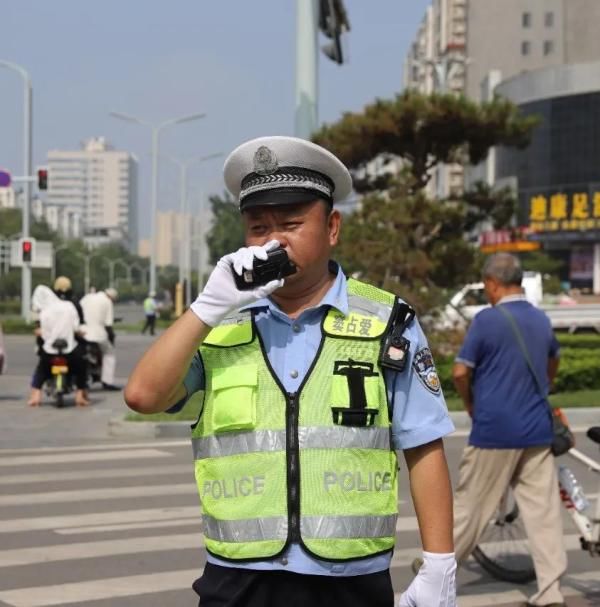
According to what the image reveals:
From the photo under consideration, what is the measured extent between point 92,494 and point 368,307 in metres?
7.11

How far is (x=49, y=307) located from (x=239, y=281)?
561 inches

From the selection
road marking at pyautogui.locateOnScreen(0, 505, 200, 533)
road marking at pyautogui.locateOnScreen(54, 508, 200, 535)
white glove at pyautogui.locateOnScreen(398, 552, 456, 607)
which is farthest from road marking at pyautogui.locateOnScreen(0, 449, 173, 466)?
white glove at pyautogui.locateOnScreen(398, 552, 456, 607)

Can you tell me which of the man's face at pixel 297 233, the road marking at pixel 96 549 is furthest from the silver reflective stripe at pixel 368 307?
the road marking at pixel 96 549

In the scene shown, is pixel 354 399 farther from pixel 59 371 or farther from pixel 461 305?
pixel 461 305

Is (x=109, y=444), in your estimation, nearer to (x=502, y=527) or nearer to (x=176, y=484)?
(x=176, y=484)

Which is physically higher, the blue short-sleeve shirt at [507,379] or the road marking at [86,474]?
the blue short-sleeve shirt at [507,379]

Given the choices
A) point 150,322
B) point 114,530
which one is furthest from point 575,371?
point 150,322

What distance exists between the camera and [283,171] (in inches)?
123

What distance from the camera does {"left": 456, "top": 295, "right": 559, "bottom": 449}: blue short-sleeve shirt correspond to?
256 inches

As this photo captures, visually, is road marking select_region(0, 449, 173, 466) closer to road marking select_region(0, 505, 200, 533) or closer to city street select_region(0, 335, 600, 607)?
city street select_region(0, 335, 600, 607)

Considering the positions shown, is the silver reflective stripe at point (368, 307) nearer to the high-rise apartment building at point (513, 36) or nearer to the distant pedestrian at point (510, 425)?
the distant pedestrian at point (510, 425)

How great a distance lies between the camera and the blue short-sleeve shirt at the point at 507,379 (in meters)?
6.49

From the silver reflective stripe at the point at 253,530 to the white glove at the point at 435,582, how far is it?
35cm

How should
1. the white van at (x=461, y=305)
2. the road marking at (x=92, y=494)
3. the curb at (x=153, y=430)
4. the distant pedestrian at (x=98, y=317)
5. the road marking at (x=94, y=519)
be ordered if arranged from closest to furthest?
the road marking at (x=94, y=519)
the road marking at (x=92, y=494)
the curb at (x=153, y=430)
the distant pedestrian at (x=98, y=317)
the white van at (x=461, y=305)
